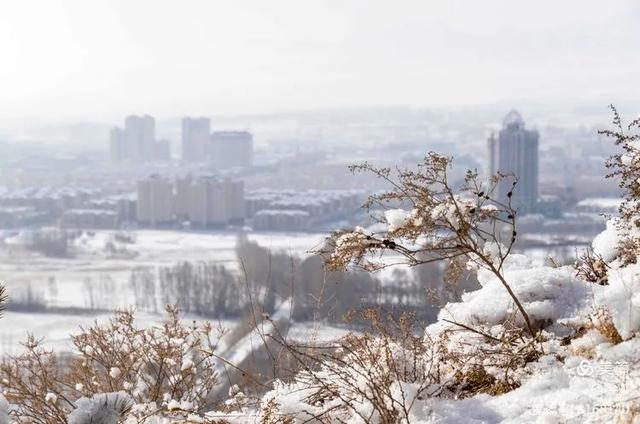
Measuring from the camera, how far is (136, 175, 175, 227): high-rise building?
6272cm

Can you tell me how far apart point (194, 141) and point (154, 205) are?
37.5 m

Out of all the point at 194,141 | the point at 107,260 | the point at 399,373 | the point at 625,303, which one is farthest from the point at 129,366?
the point at 194,141

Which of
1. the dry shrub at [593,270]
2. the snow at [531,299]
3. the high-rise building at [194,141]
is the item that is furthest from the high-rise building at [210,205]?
the snow at [531,299]

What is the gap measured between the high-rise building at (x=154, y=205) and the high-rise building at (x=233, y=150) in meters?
29.8

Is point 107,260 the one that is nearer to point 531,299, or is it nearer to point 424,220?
point 531,299

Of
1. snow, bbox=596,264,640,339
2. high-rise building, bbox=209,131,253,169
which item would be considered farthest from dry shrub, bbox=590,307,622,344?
high-rise building, bbox=209,131,253,169

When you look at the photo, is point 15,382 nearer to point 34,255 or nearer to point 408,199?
point 408,199

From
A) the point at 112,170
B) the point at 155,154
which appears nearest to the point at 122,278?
the point at 112,170

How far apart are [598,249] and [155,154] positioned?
100568 millimetres

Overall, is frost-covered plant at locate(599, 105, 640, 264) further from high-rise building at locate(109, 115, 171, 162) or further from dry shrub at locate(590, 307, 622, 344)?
high-rise building at locate(109, 115, 171, 162)

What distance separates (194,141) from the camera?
327ft

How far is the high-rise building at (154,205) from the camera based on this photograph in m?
62.7

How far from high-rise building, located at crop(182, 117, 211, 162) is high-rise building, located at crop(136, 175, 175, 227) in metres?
35.7

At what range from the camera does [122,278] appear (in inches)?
1534
